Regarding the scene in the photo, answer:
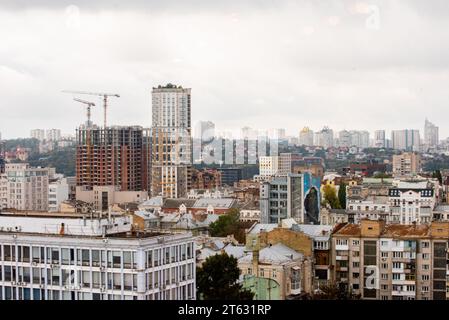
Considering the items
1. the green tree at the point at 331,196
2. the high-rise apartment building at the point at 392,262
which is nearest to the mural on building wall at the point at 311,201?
the green tree at the point at 331,196

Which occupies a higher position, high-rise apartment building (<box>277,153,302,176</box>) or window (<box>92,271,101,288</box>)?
high-rise apartment building (<box>277,153,302,176</box>)

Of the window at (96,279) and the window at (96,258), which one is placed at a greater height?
the window at (96,258)

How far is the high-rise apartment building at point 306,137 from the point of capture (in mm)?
12336

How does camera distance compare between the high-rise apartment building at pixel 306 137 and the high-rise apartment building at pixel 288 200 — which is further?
the high-rise apartment building at pixel 306 137

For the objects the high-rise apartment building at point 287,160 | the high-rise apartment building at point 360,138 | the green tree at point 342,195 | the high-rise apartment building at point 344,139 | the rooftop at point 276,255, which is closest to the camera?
the rooftop at point 276,255

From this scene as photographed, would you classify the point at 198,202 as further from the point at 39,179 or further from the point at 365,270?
the point at 365,270

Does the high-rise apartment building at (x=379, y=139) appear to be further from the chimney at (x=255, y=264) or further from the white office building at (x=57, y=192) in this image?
the chimney at (x=255, y=264)

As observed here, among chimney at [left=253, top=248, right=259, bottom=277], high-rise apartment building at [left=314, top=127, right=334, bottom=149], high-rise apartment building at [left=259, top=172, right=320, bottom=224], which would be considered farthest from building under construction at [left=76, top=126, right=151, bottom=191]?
chimney at [left=253, top=248, right=259, bottom=277]

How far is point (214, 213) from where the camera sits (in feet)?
36.0

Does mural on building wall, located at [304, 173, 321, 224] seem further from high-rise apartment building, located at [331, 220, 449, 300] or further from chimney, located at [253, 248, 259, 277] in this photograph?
chimney, located at [253, 248, 259, 277]

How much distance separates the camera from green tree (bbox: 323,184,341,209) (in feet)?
37.6

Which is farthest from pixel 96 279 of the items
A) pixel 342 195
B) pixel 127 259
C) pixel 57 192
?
pixel 57 192

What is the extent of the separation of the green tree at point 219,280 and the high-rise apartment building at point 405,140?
22.7 ft

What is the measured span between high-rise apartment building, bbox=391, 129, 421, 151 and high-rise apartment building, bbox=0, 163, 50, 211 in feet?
17.7
